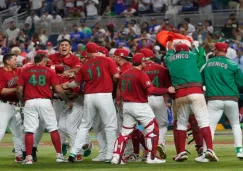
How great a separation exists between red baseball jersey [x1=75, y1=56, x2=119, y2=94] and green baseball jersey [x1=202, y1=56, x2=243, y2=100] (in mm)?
1858

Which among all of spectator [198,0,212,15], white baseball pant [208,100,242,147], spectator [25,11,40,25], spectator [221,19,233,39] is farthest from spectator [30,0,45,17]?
white baseball pant [208,100,242,147]

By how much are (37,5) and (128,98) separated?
2110 centimetres

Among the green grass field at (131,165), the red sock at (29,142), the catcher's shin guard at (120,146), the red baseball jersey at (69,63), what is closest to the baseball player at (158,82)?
the green grass field at (131,165)

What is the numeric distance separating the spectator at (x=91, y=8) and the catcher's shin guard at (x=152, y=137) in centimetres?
1911

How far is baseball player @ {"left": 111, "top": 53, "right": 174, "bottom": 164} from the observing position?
1584 cm

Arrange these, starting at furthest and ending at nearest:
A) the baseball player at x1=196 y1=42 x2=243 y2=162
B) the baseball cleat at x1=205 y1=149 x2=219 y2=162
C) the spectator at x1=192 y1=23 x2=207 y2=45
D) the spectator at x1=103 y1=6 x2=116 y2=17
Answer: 1. the spectator at x1=103 y1=6 x2=116 y2=17
2. the spectator at x1=192 y1=23 x2=207 y2=45
3. the baseball player at x1=196 y1=42 x2=243 y2=162
4. the baseball cleat at x1=205 y1=149 x2=219 y2=162

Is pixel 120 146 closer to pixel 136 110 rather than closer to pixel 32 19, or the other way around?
pixel 136 110

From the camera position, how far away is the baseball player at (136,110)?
15.8m

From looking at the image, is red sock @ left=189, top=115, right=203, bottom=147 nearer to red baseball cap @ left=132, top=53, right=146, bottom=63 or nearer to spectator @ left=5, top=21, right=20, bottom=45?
red baseball cap @ left=132, top=53, right=146, bottom=63

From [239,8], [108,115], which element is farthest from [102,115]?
[239,8]

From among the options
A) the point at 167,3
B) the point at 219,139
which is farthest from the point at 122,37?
the point at 219,139

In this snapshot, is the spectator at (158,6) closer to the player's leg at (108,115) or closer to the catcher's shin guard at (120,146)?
the player's leg at (108,115)

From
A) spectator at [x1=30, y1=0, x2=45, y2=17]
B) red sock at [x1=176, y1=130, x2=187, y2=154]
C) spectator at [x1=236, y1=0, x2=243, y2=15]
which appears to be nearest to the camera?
red sock at [x1=176, y1=130, x2=187, y2=154]

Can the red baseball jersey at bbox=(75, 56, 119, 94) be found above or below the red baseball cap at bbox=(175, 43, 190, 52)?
below
